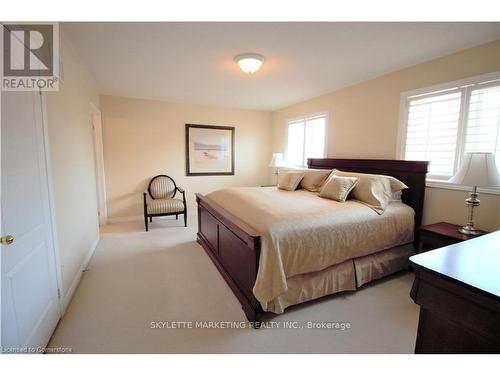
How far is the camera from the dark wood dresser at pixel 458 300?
852mm

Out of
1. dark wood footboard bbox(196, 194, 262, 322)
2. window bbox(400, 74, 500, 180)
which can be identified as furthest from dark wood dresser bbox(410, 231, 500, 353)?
window bbox(400, 74, 500, 180)

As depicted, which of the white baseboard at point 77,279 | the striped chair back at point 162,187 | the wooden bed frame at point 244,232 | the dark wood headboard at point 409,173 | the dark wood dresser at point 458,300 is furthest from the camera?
the striped chair back at point 162,187

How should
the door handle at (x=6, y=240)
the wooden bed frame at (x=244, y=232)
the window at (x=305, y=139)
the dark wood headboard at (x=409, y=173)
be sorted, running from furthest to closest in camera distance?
1. the window at (x=305, y=139)
2. the dark wood headboard at (x=409, y=173)
3. the wooden bed frame at (x=244, y=232)
4. the door handle at (x=6, y=240)

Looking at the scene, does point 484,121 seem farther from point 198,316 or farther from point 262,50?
point 198,316

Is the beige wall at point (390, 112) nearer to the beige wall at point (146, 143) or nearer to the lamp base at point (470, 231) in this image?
the lamp base at point (470, 231)

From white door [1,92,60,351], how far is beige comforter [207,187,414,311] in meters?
1.40

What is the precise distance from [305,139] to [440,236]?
297 cm

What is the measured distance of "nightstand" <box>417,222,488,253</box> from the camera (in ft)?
7.04

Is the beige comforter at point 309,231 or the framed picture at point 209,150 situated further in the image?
the framed picture at point 209,150

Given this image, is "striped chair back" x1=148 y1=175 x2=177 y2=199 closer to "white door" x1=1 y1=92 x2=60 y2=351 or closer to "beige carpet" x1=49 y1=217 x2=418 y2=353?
"beige carpet" x1=49 y1=217 x2=418 y2=353

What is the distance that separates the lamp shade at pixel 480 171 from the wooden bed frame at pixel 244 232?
2.10 ft

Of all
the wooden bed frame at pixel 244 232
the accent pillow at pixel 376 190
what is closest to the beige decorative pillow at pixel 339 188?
the accent pillow at pixel 376 190
